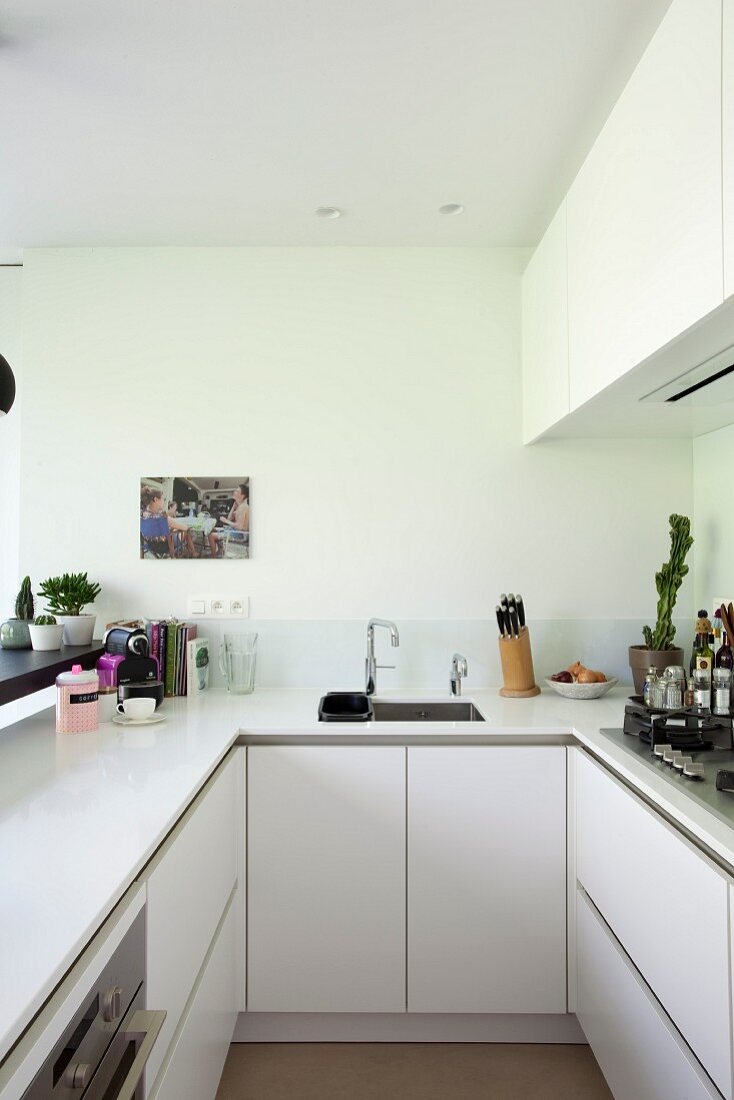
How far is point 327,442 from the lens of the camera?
9.47 feet

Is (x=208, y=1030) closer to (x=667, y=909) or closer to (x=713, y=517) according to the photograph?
(x=667, y=909)

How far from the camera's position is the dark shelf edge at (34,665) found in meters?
2.05

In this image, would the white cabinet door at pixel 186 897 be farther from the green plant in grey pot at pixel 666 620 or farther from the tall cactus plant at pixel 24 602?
the green plant in grey pot at pixel 666 620

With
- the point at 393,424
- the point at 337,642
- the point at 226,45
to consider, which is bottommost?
the point at 337,642

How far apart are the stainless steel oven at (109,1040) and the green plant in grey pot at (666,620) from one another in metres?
1.91

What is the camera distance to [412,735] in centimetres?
223

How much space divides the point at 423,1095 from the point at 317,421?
217cm

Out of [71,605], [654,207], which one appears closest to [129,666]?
[71,605]

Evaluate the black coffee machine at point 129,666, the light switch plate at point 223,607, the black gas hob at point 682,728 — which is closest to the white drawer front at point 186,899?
the black coffee machine at point 129,666

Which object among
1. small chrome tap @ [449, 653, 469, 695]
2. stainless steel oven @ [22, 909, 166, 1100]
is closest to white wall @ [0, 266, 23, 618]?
small chrome tap @ [449, 653, 469, 695]

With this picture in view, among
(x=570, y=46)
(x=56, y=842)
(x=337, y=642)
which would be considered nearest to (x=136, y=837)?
(x=56, y=842)

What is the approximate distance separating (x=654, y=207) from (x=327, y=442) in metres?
1.54

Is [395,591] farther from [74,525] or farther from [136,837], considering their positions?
[136,837]

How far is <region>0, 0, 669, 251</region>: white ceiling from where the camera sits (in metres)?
1.70
